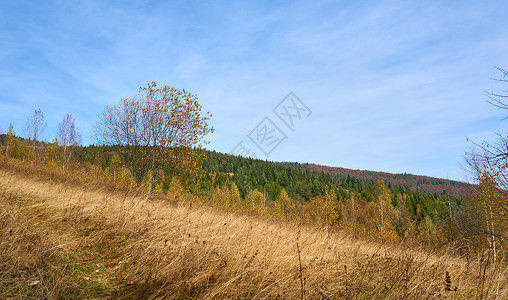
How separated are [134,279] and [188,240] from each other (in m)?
1.07

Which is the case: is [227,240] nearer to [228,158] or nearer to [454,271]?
[454,271]

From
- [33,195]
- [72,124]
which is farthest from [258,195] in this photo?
[33,195]

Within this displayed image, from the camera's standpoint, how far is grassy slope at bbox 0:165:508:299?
2.89 metres

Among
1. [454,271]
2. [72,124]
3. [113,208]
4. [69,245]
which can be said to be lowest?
[454,271]

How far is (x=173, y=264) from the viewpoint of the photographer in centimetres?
329

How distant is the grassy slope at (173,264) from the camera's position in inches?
114

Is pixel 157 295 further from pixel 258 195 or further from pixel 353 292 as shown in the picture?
pixel 258 195

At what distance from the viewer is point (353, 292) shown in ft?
10.6

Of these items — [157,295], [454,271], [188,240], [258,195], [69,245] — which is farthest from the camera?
[258,195]

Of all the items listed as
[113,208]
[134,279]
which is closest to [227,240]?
[134,279]

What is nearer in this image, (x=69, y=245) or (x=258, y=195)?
(x=69, y=245)

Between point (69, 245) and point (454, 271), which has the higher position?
point (69, 245)

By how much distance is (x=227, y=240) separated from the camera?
14.4 feet

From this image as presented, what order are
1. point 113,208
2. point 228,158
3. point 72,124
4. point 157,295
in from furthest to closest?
point 228,158, point 72,124, point 113,208, point 157,295
